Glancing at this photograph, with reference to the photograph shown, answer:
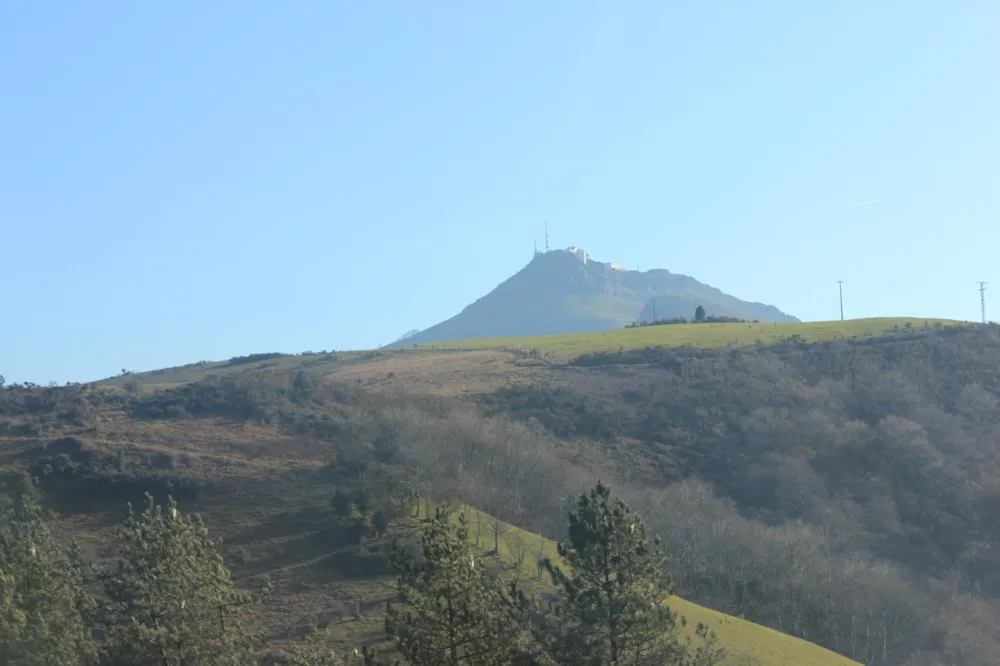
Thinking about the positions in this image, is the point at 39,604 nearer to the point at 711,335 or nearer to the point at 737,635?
the point at 737,635

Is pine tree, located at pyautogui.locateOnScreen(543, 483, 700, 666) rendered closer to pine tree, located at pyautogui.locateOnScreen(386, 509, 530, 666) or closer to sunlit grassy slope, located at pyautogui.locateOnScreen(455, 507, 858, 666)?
pine tree, located at pyautogui.locateOnScreen(386, 509, 530, 666)

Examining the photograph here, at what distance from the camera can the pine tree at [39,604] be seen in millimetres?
23828

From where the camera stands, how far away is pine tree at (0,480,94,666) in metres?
23.8

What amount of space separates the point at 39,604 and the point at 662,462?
5006 centimetres

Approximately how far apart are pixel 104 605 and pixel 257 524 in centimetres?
2372

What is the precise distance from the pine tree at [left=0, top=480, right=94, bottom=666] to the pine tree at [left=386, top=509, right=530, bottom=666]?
8.95 meters

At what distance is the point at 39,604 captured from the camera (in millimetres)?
25859

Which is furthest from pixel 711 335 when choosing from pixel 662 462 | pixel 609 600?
pixel 609 600

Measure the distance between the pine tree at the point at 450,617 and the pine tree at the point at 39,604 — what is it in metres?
8.95

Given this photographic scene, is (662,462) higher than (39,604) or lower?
lower

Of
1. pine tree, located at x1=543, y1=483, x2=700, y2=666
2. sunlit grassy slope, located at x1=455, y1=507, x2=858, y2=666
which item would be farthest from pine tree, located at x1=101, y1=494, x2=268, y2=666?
sunlit grassy slope, located at x1=455, y1=507, x2=858, y2=666

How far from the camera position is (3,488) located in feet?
166

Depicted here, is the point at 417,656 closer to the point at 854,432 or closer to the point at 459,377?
the point at 854,432

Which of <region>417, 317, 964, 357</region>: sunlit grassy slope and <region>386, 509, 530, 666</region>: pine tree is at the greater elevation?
<region>417, 317, 964, 357</region>: sunlit grassy slope
